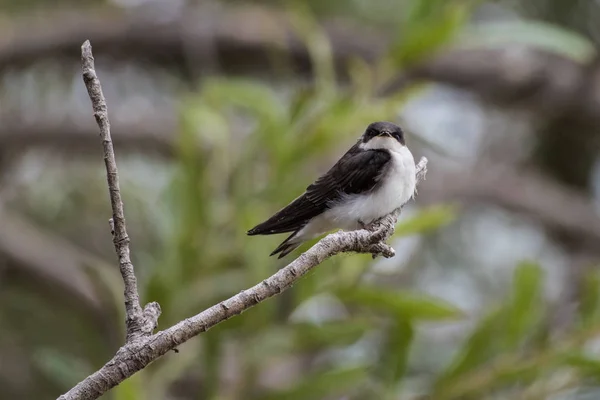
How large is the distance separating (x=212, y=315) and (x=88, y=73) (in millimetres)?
284

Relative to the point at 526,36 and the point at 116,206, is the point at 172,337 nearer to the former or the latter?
the point at 116,206

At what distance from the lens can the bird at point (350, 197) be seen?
1476 mm

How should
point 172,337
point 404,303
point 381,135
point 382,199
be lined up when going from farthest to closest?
point 404,303
point 381,135
point 382,199
point 172,337

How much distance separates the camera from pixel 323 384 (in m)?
2.30

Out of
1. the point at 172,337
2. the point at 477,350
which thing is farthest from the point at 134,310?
the point at 477,350

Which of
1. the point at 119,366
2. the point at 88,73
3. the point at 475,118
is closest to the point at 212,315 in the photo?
the point at 119,366

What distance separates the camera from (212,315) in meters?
0.96

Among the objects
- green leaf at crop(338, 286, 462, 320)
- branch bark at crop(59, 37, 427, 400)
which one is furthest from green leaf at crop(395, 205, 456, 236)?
branch bark at crop(59, 37, 427, 400)

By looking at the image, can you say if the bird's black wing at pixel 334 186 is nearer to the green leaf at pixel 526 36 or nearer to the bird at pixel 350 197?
the bird at pixel 350 197

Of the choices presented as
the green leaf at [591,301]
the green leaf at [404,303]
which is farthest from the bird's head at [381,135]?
the green leaf at [591,301]

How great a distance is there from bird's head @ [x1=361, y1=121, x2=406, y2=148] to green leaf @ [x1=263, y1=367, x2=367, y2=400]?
75 cm

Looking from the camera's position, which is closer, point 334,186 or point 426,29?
point 334,186

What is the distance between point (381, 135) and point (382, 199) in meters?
0.21

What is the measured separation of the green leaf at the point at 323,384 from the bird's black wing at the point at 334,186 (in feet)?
2.51
